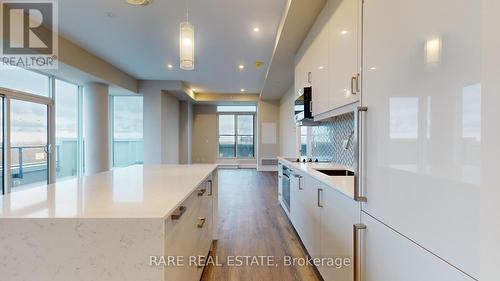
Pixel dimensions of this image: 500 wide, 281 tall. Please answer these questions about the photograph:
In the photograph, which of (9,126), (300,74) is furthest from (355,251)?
(9,126)

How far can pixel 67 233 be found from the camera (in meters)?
1.06

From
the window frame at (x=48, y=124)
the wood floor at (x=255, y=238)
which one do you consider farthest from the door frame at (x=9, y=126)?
the wood floor at (x=255, y=238)

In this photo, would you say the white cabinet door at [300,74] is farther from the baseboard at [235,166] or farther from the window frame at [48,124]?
the baseboard at [235,166]

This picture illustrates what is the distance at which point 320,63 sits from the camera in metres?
2.79

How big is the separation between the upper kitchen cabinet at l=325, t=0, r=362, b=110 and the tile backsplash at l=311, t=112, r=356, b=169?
50 cm

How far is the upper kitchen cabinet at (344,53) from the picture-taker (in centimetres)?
183

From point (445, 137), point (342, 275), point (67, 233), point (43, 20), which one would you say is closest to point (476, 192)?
point (445, 137)

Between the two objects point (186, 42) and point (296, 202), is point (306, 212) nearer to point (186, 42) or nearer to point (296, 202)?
point (296, 202)

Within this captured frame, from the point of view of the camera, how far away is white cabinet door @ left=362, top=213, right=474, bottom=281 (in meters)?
0.92

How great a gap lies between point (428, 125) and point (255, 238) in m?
2.70

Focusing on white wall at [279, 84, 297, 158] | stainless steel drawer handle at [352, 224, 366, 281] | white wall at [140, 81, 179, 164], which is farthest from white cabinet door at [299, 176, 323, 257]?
white wall at [140, 81, 179, 164]

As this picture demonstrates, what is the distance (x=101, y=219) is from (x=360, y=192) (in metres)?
1.28

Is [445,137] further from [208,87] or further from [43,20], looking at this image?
[208,87]

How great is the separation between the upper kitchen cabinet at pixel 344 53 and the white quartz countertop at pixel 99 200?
1.31m
